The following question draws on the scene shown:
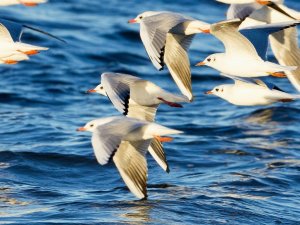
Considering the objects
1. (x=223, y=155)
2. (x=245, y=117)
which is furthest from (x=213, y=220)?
(x=245, y=117)

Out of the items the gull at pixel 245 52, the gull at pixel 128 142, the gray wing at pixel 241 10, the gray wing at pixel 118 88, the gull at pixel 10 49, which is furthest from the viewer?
the gull at pixel 10 49

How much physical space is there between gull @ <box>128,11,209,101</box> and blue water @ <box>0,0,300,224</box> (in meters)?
1.49

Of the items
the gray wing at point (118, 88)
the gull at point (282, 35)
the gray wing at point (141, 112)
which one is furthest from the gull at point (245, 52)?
the gray wing at point (118, 88)

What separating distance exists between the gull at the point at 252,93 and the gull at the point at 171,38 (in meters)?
0.71

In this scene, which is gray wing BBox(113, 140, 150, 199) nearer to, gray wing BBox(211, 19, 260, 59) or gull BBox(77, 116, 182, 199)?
gull BBox(77, 116, 182, 199)

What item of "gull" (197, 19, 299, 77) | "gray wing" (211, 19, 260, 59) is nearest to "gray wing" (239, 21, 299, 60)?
"gull" (197, 19, 299, 77)

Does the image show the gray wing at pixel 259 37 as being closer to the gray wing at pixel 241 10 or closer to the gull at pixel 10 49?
the gray wing at pixel 241 10

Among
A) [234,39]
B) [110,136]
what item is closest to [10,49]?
[234,39]

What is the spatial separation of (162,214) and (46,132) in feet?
17.7

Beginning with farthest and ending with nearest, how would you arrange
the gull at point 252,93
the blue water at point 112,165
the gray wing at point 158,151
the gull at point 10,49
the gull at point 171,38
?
the gull at point 10,49, the gull at point 252,93, the gray wing at point 158,151, the blue water at point 112,165, the gull at point 171,38

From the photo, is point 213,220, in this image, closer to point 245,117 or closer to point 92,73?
point 245,117

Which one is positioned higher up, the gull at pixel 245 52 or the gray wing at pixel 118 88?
the gull at pixel 245 52

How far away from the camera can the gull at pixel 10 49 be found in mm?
13031

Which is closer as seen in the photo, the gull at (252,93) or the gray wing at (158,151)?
the gray wing at (158,151)
